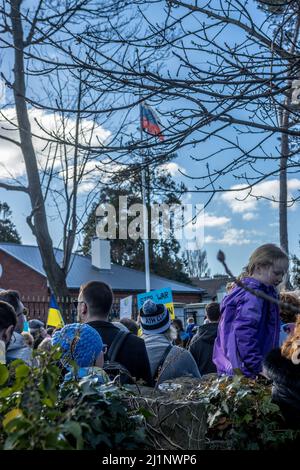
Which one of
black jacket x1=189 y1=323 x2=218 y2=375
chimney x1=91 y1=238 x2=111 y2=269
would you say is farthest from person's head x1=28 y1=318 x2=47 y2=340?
chimney x1=91 y1=238 x2=111 y2=269

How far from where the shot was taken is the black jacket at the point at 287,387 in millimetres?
3012

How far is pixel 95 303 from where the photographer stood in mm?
4781

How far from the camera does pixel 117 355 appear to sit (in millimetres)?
4414

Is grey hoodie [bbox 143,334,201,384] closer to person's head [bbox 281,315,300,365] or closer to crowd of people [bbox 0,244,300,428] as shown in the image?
crowd of people [bbox 0,244,300,428]

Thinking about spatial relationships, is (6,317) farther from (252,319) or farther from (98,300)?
(252,319)

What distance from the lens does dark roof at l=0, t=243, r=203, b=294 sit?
3603 cm

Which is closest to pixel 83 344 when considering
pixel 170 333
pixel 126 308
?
pixel 170 333

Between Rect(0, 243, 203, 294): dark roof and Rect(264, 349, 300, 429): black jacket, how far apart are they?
102ft

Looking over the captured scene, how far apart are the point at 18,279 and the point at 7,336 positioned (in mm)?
32362

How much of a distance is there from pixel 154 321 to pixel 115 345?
24.0 inches

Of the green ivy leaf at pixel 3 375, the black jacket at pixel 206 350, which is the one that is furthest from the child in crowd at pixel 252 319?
the green ivy leaf at pixel 3 375
